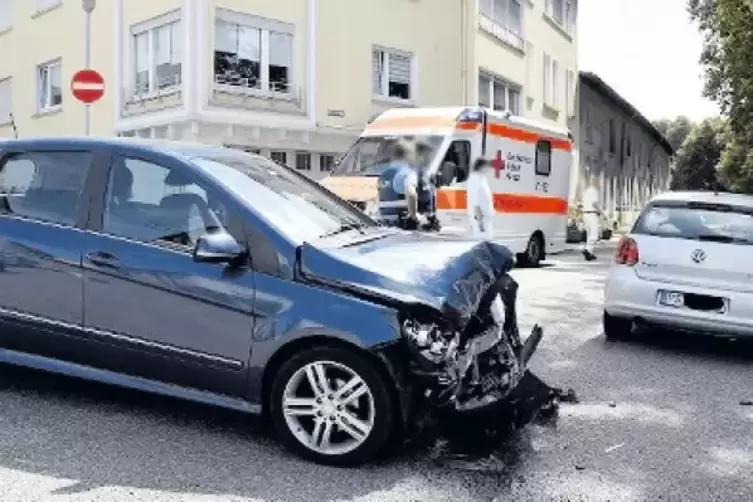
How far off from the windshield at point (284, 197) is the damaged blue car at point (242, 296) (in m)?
0.02

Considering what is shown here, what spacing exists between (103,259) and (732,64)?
17.9 meters

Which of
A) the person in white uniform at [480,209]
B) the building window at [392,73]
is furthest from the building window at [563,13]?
the person in white uniform at [480,209]

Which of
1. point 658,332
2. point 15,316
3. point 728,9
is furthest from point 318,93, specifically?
point 15,316

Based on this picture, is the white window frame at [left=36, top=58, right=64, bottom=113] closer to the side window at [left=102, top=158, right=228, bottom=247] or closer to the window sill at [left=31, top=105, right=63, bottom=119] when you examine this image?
the window sill at [left=31, top=105, right=63, bottom=119]

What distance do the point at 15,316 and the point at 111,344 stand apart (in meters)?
0.72

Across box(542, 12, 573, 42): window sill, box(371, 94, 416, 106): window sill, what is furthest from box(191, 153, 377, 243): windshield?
box(542, 12, 573, 42): window sill

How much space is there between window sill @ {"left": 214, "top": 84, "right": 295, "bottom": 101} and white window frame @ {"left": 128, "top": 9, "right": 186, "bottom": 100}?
2.99 feet

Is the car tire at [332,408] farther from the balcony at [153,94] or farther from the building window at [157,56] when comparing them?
the building window at [157,56]

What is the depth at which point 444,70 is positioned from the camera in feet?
77.4

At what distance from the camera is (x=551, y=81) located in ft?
104

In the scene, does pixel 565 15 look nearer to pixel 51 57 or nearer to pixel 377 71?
pixel 377 71

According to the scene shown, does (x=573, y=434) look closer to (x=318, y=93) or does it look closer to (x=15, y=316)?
(x=15, y=316)

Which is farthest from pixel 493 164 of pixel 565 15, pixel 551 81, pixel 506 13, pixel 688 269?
pixel 565 15

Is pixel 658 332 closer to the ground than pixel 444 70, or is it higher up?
closer to the ground
